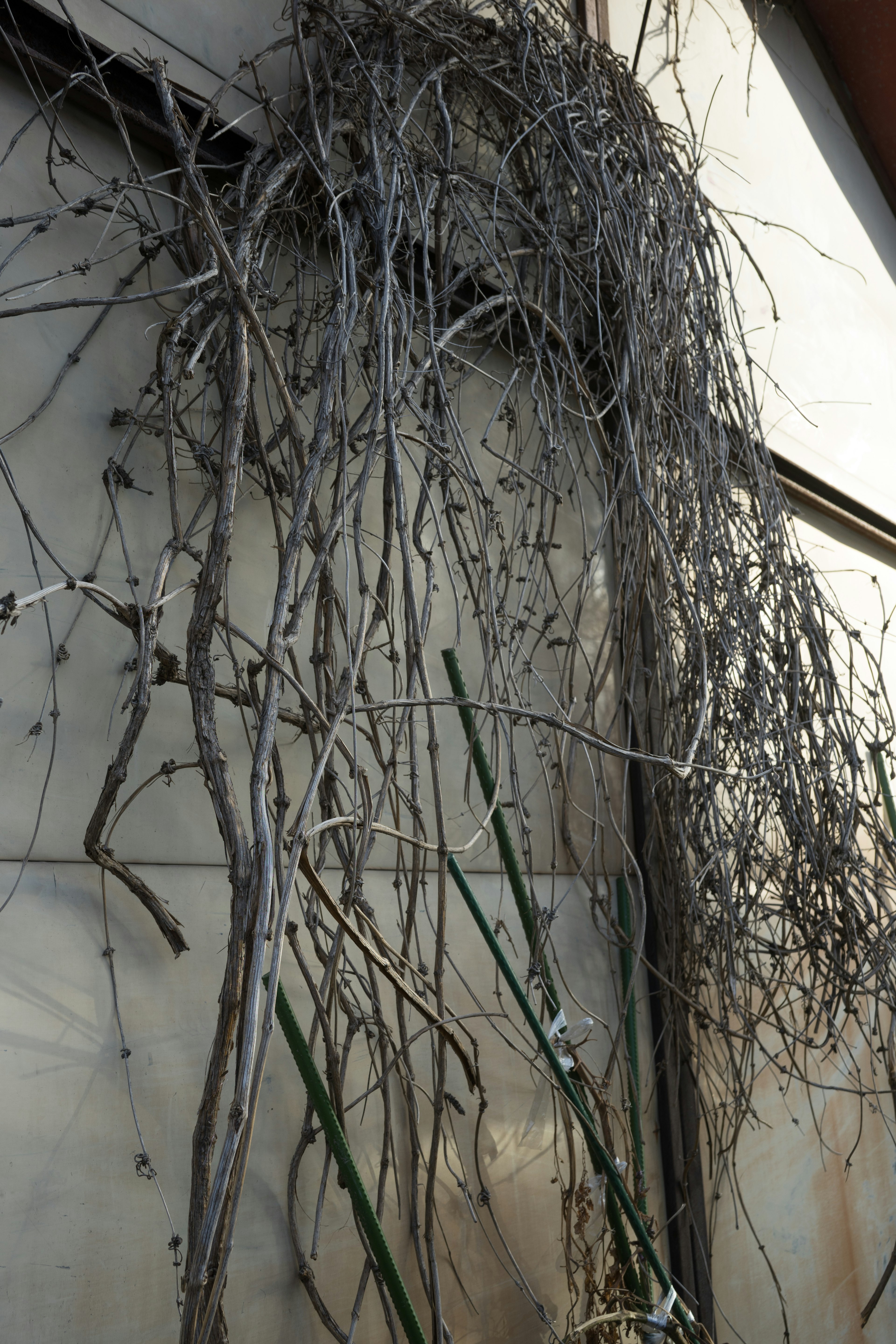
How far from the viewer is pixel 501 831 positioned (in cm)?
118

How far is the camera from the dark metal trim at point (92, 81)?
3.77 ft

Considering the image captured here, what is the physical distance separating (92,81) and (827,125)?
2.66m

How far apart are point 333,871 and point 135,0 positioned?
1261 mm

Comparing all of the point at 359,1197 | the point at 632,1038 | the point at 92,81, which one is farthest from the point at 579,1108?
the point at 92,81

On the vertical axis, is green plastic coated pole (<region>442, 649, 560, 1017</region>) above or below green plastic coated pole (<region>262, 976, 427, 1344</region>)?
above

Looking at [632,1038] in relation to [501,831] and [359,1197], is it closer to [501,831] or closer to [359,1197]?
[501,831]

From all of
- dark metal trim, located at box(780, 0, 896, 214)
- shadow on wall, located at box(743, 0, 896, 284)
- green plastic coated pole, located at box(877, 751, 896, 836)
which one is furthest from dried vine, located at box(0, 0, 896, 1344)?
dark metal trim, located at box(780, 0, 896, 214)

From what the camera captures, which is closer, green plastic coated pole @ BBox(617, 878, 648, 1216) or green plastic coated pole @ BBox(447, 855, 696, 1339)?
green plastic coated pole @ BBox(447, 855, 696, 1339)

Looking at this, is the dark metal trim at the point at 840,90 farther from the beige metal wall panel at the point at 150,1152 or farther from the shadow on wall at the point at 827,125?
the beige metal wall panel at the point at 150,1152

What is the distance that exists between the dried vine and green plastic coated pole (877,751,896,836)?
0.22 m

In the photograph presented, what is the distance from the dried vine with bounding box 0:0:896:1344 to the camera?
3.21ft

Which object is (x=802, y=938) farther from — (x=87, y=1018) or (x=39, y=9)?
(x=39, y=9)

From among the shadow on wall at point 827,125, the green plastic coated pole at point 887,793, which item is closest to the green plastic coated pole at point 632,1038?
the green plastic coated pole at point 887,793

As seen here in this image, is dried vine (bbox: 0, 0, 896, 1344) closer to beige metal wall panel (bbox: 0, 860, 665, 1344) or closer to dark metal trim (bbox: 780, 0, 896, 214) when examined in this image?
beige metal wall panel (bbox: 0, 860, 665, 1344)
